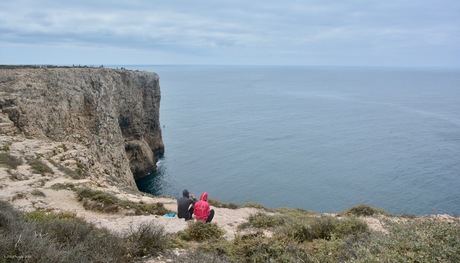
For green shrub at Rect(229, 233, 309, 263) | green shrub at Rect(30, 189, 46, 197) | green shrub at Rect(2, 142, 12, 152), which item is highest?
green shrub at Rect(229, 233, 309, 263)

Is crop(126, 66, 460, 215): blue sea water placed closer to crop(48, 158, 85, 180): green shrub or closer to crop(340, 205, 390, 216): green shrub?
crop(340, 205, 390, 216): green shrub

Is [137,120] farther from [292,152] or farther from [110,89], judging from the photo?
[292,152]

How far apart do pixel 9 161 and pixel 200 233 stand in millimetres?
13696

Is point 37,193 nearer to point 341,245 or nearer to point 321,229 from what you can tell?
point 321,229

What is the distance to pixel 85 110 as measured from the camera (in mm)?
36875

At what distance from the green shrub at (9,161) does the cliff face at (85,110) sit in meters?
5.01

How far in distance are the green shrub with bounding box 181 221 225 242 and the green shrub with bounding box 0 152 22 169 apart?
12.6m

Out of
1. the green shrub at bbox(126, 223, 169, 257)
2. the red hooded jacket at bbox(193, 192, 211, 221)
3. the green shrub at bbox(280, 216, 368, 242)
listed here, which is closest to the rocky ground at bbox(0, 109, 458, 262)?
the green shrub at bbox(126, 223, 169, 257)

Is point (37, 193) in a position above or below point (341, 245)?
below

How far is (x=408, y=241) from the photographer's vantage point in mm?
7172

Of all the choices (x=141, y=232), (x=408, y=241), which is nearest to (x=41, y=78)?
(x=141, y=232)

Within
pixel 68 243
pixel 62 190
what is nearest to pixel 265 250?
pixel 68 243

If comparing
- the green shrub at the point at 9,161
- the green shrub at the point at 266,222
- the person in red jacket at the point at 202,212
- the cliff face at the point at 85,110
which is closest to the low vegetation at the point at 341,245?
the green shrub at the point at 266,222

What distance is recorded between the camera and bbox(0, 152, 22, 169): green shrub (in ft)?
63.9
